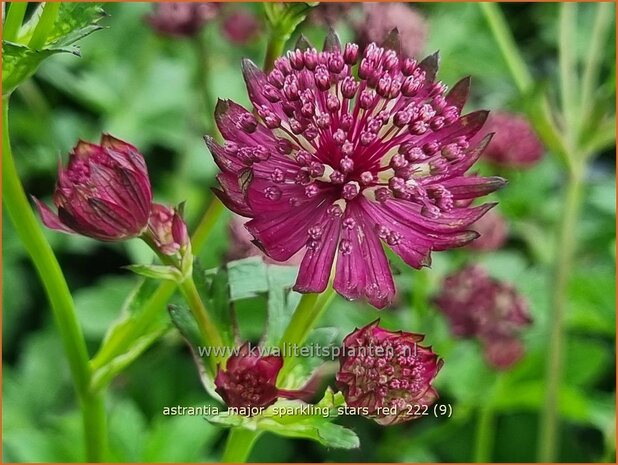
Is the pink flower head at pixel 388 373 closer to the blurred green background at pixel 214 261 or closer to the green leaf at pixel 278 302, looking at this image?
the green leaf at pixel 278 302

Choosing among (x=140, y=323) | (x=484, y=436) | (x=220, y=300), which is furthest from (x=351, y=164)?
(x=484, y=436)

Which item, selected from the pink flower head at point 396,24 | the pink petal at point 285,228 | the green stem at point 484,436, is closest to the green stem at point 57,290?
the pink petal at point 285,228

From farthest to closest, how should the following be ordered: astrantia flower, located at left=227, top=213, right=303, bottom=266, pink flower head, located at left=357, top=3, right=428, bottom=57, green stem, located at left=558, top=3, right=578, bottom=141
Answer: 1. green stem, located at left=558, top=3, right=578, bottom=141
2. pink flower head, located at left=357, top=3, right=428, bottom=57
3. astrantia flower, located at left=227, top=213, right=303, bottom=266

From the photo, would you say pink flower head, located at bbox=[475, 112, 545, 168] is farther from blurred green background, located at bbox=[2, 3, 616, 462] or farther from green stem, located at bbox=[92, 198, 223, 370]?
green stem, located at bbox=[92, 198, 223, 370]

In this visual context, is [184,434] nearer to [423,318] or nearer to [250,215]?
[423,318]

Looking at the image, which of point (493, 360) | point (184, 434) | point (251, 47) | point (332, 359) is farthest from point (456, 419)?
point (251, 47)

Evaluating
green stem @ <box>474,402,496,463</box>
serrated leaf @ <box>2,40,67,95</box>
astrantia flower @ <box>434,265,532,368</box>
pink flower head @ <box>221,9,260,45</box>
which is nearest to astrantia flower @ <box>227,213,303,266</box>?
serrated leaf @ <box>2,40,67,95</box>
